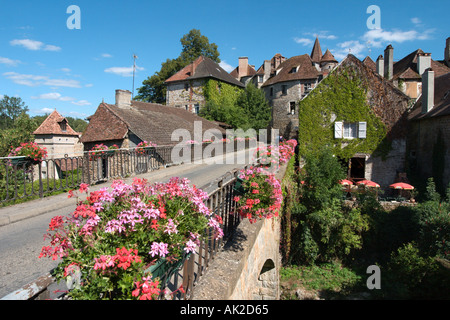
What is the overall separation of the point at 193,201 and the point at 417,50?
37877mm

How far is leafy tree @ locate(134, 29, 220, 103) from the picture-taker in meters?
46.5

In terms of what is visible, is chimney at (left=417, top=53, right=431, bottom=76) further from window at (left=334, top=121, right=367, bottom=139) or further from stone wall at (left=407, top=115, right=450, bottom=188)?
window at (left=334, top=121, right=367, bottom=139)

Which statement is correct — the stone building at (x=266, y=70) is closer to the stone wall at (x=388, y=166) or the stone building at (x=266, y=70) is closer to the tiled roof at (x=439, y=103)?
the tiled roof at (x=439, y=103)

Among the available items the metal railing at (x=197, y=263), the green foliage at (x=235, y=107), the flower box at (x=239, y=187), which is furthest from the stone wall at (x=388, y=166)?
the flower box at (x=239, y=187)

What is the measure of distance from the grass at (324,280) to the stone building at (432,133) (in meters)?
9.36

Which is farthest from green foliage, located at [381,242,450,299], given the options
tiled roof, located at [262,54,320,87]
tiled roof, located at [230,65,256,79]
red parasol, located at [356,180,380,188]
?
tiled roof, located at [230,65,256,79]

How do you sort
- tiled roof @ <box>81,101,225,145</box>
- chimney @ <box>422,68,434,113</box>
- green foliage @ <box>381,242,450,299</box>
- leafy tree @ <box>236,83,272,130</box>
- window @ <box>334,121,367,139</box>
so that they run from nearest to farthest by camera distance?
green foliage @ <box>381,242,450,299</box> < tiled roof @ <box>81,101,225,145</box> < window @ <box>334,121,367,139</box> < chimney @ <box>422,68,434,113</box> < leafy tree @ <box>236,83,272,130</box>

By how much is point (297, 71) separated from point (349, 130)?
68.3ft

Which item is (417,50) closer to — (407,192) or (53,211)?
(407,192)

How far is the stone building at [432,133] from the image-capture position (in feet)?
61.0

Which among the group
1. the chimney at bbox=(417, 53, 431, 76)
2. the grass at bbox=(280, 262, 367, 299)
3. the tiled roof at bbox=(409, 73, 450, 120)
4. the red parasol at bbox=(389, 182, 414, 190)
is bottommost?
the grass at bbox=(280, 262, 367, 299)

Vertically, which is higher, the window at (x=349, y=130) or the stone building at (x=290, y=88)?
the stone building at (x=290, y=88)

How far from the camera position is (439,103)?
20719 mm
